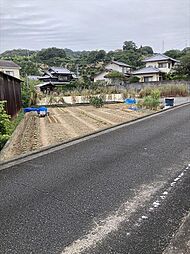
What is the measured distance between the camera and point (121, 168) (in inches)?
162

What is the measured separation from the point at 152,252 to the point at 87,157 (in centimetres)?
292

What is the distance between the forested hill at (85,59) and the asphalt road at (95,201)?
3731cm

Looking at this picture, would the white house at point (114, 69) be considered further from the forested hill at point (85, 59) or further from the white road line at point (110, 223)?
the white road line at point (110, 223)

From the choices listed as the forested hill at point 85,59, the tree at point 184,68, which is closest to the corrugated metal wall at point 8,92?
the tree at point 184,68

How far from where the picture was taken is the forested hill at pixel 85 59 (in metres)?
46.9

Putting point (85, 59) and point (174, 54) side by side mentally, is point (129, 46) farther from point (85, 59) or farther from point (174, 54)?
point (174, 54)

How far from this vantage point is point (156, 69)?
118ft

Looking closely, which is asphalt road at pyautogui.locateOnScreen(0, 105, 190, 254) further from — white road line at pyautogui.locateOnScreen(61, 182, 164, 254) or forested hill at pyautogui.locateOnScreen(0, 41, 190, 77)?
forested hill at pyautogui.locateOnScreen(0, 41, 190, 77)

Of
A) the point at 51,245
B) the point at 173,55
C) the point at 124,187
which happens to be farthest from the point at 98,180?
the point at 173,55

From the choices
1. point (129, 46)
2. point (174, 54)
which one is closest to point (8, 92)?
point (174, 54)

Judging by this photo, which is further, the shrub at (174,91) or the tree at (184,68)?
the tree at (184,68)

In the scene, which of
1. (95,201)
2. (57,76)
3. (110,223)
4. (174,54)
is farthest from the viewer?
(174,54)

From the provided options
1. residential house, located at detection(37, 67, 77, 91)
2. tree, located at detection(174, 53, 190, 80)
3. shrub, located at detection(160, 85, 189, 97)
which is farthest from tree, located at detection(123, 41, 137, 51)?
shrub, located at detection(160, 85, 189, 97)

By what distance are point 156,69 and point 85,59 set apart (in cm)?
2406
